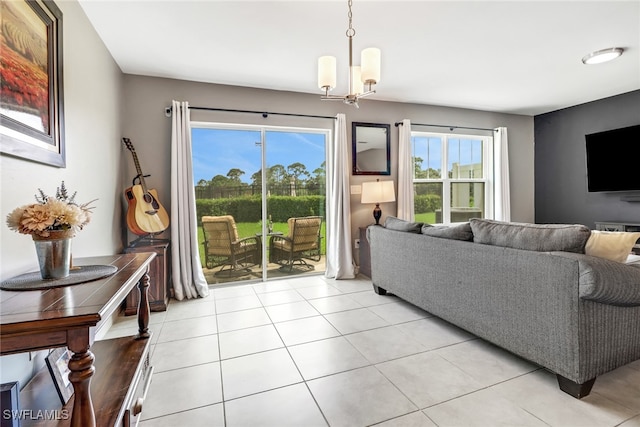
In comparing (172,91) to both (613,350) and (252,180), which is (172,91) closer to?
(252,180)

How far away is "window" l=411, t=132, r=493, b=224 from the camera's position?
4844 mm

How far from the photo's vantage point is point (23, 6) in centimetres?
143

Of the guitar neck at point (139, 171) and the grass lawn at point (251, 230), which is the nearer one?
the guitar neck at point (139, 171)

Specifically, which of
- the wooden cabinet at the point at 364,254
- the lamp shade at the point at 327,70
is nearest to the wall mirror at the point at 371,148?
the wooden cabinet at the point at 364,254

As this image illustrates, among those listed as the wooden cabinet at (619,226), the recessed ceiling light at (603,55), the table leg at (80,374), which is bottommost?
the table leg at (80,374)

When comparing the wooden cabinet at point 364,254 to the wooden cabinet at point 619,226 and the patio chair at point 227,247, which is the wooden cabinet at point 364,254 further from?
the wooden cabinet at point 619,226

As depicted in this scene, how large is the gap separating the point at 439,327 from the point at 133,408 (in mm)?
2172

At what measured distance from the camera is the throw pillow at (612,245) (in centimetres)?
169

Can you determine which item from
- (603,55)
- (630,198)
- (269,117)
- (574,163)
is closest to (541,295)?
(603,55)

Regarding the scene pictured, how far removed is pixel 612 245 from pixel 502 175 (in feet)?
12.0

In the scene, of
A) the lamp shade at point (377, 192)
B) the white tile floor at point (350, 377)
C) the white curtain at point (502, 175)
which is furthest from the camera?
the white curtain at point (502, 175)

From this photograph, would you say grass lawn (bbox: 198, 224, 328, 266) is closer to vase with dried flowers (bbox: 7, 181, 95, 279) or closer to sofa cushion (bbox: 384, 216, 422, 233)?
sofa cushion (bbox: 384, 216, 422, 233)

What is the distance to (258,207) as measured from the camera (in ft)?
13.0

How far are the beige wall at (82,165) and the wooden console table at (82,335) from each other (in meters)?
0.33
